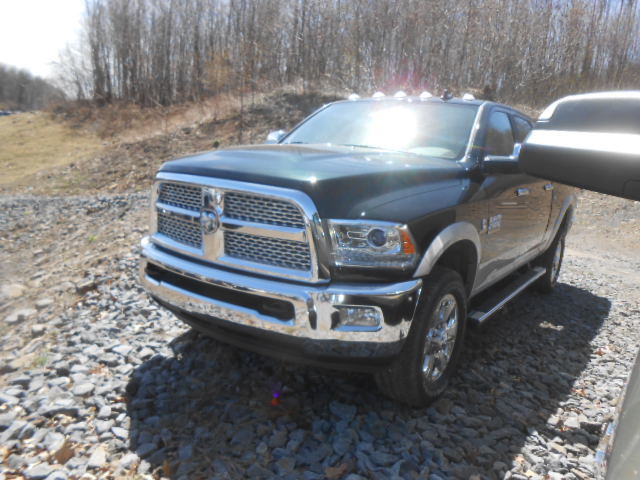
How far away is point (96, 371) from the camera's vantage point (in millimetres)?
3414

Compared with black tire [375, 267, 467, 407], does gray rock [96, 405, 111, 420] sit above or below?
below

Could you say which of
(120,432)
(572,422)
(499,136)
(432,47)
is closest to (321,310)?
(120,432)

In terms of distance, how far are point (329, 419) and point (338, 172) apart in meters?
1.42

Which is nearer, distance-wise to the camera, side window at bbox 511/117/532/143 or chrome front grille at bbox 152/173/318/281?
chrome front grille at bbox 152/173/318/281

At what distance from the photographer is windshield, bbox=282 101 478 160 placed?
3627mm

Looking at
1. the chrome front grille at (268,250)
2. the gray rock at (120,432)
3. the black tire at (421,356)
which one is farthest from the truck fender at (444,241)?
the gray rock at (120,432)

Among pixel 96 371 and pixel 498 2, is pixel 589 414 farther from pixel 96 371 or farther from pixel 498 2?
pixel 498 2

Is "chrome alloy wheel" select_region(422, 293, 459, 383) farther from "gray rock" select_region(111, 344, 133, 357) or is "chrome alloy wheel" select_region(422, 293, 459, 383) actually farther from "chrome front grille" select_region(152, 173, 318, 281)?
"gray rock" select_region(111, 344, 133, 357)

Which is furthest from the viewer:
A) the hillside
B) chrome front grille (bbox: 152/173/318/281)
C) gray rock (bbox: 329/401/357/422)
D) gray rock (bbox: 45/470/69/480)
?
the hillside

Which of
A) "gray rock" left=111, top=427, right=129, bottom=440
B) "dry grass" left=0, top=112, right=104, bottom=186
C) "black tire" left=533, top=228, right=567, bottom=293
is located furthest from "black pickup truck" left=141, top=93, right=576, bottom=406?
"dry grass" left=0, top=112, right=104, bottom=186

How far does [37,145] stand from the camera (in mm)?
27031

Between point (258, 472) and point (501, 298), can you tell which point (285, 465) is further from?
point (501, 298)

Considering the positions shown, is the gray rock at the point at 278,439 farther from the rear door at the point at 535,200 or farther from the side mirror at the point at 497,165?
the rear door at the point at 535,200

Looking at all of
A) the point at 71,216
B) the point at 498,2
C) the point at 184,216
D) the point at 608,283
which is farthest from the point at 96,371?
the point at 498,2
